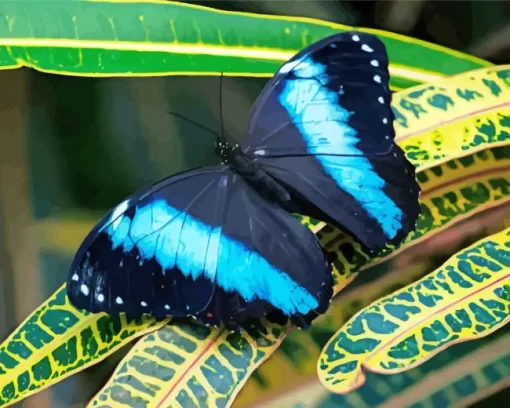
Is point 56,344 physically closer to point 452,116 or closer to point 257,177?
point 257,177

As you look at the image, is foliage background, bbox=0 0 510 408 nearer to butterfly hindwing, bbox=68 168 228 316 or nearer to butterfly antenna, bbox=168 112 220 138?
butterfly antenna, bbox=168 112 220 138

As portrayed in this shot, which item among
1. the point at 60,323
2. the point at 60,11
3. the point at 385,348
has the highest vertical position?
the point at 60,11

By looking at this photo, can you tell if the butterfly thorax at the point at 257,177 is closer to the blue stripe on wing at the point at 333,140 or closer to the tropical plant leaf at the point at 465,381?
the blue stripe on wing at the point at 333,140

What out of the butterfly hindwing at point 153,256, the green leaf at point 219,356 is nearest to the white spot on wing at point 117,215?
the butterfly hindwing at point 153,256

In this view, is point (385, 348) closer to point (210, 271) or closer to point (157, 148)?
point (210, 271)

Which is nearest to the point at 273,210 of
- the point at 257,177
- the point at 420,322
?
the point at 257,177

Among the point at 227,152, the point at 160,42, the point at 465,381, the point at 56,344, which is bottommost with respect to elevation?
the point at 465,381

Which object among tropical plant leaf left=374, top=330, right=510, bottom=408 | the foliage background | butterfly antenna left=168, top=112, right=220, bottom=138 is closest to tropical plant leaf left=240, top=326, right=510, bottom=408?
tropical plant leaf left=374, top=330, right=510, bottom=408

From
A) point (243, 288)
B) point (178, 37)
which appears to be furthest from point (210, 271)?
point (178, 37)
